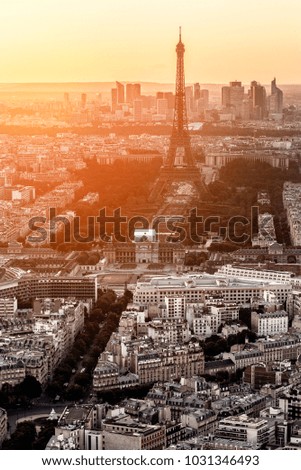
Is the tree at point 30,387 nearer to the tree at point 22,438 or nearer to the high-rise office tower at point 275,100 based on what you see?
the tree at point 22,438

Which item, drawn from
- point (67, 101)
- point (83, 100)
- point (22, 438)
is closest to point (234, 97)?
point (83, 100)

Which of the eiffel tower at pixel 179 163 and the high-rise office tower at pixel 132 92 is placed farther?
the eiffel tower at pixel 179 163

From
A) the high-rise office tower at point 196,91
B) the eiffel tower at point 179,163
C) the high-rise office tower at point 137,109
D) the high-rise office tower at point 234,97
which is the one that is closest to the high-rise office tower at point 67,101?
the high-rise office tower at point 137,109

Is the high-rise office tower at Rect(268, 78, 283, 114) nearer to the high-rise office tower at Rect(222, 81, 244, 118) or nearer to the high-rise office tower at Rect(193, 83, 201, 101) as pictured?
the high-rise office tower at Rect(222, 81, 244, 118)

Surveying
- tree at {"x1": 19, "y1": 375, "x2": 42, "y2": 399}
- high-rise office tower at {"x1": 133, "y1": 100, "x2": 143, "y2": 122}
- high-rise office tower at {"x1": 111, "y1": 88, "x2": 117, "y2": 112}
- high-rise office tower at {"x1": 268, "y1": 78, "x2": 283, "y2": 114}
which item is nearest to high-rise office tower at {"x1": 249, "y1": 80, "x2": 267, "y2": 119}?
high-rise office tower at {"x1": 268, "y1": 78, "x2": 283, "y2": 114}

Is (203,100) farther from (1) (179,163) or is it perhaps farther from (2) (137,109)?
(1) (179,163)
